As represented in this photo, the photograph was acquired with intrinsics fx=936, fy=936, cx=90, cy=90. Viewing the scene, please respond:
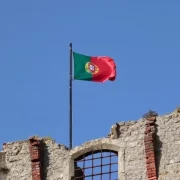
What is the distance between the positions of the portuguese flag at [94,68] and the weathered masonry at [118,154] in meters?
2.95

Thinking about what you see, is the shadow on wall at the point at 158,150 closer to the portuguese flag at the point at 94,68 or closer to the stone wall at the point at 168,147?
the stone wall at the point at 168,147

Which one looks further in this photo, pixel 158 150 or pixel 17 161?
pixel 17 161

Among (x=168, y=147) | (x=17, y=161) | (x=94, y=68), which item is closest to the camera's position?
(x=168, y=147)

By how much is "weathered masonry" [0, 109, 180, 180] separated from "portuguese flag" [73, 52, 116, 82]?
295 centimetres

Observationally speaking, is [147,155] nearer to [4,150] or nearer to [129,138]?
[129,138]

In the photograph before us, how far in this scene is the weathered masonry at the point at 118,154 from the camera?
94.1 feet

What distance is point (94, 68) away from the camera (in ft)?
109

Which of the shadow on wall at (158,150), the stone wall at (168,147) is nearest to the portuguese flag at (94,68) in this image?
the stone wall at (168,147)

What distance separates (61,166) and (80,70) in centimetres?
445

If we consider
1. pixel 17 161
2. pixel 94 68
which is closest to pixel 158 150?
pixel 17 161

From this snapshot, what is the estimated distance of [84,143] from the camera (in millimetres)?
30281

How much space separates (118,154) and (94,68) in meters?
4.67

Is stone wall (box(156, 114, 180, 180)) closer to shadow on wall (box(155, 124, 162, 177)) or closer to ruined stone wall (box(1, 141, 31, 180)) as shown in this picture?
shadow on wall (box(155, 124, 162, 177))

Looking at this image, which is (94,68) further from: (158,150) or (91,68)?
(158,150)
